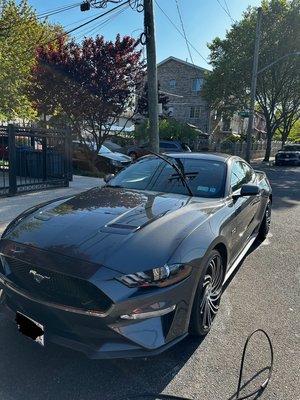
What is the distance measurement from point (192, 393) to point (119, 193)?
80.9 inches

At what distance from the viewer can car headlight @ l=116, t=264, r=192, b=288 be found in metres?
2.27

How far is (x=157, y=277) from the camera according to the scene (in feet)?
7.66

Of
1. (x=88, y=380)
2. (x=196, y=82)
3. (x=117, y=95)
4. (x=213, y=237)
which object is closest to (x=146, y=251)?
(x=213, y=237)

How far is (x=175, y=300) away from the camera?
95.3 inches

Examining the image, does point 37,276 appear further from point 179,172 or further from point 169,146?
point 169,146

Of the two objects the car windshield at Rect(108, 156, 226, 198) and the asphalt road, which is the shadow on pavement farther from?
the car windshield at Rect(108, 156, 226, 198)

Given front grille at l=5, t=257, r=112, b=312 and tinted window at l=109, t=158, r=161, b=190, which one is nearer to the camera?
front grille at l=5, t=257, r=112, b=312

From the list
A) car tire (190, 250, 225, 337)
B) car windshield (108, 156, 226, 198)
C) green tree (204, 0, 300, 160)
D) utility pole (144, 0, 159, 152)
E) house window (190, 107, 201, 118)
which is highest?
green tree (204, 0, 300, 160)

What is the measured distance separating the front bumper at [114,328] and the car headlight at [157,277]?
0.05 m

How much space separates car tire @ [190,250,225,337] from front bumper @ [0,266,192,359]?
0.34 meters

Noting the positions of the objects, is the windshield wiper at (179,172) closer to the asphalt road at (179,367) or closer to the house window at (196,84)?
the asphalt road at (179,367)

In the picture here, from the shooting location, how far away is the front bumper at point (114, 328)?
7.28ft

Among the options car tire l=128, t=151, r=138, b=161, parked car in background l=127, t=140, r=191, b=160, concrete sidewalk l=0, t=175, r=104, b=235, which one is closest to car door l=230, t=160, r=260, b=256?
concrete sidewalk l=0, t=175, r=104, b=235

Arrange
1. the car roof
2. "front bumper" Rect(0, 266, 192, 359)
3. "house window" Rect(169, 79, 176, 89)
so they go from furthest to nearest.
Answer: "house window" Rect(169, 79, 176, 89) < the car roof < "front bumper" Rect(0, 266, 192, 359)
